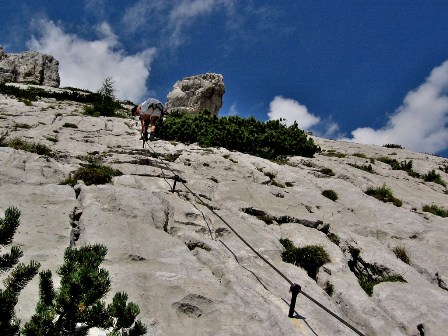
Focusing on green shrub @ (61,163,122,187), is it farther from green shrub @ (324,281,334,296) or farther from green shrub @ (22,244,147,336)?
green shrub @ (22,244,147,336)

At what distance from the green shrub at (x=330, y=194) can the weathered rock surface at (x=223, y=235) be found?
0.23 meters

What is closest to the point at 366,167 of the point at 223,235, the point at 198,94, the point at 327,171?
the point at 327,171

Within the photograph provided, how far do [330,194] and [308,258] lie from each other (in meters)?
6.96

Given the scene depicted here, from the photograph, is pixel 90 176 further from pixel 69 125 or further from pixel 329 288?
pixel 69 125

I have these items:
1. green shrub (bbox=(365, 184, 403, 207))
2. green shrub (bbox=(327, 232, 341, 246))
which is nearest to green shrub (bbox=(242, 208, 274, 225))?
green shrub (bbox=(327, 232, 341, 246))

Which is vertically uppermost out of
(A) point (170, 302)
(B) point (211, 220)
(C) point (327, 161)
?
(C) point (327, 161)

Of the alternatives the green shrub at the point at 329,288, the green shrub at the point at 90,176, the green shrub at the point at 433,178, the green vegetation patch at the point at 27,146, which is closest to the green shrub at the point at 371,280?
the green shrub at the point at 329,288

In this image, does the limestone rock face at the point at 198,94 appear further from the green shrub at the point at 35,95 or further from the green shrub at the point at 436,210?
the green shrub at the point at 436,210

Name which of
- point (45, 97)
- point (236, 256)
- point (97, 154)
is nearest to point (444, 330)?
point (236, 256)

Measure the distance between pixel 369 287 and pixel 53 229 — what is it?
8.91 m

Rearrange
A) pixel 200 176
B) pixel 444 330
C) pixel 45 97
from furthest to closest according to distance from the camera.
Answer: pixel 45 97, pixel 200 176, pixel 444 330

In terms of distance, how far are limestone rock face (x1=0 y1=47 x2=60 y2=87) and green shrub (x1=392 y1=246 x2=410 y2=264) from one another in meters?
56.0

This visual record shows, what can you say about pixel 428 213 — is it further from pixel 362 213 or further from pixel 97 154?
pixel 97 154

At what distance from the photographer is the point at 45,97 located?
3778 cm
